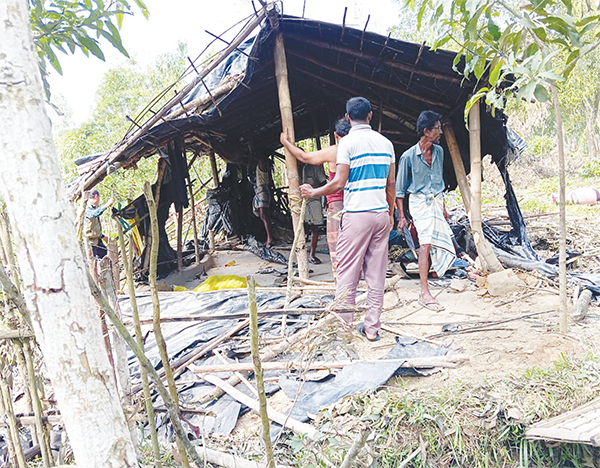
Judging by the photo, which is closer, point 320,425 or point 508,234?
point 320,425

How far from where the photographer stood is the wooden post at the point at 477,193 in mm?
4699

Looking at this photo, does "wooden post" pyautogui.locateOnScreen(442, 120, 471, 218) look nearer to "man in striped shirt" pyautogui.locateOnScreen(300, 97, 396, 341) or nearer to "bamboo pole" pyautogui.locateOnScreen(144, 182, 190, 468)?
"man in striped shirt" pyautogui.locateOnScreen(300, 97, 396, 341)

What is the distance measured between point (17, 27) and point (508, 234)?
21.5 feet

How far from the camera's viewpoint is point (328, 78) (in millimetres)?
5422

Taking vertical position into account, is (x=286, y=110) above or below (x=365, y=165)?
above

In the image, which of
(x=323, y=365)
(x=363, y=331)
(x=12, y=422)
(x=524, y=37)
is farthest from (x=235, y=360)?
(x=524, y=37)

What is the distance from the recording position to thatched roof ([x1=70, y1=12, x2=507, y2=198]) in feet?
13.9

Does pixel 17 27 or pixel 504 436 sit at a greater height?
pixel 17 27

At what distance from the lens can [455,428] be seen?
2.10 m

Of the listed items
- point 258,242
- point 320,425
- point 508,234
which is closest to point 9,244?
point 320,425

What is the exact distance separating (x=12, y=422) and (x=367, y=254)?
2.52 metres

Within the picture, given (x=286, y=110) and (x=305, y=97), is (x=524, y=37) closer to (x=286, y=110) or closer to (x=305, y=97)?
(x=286, y=110)

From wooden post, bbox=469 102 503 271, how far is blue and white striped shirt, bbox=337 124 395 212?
6.69 feet

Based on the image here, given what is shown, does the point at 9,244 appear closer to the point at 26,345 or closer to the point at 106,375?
the point at 26,345
